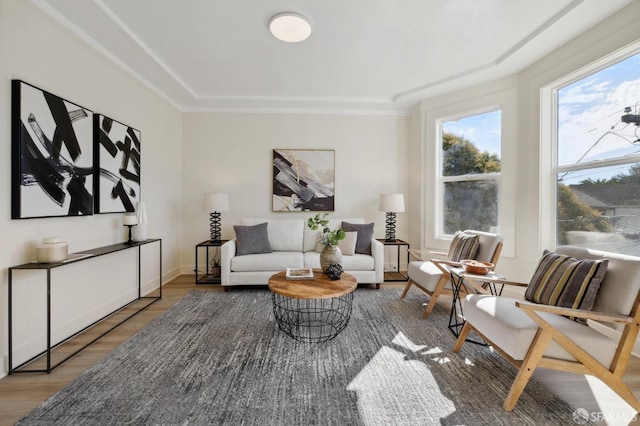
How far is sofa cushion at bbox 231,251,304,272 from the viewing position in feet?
11.7

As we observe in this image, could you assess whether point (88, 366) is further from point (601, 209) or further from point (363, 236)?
point (601, 209)

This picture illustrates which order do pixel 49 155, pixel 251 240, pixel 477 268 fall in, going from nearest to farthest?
pixel 49 155 < pixel 477 268 < pixel 251 240

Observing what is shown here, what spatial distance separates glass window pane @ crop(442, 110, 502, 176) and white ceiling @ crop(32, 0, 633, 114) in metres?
0.54

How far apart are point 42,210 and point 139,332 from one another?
1254mm

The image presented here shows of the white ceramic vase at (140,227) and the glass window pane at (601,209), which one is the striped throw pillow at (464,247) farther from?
the white ceramic vase at (140,227)

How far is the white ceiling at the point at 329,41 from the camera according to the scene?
86.7 inches

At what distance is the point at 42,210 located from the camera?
206cm

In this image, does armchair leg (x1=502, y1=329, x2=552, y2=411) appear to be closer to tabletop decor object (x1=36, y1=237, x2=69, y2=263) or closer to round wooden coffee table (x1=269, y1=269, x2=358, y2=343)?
round wooden coffee table (x1=269, y1=269, x2=358, y2=343)

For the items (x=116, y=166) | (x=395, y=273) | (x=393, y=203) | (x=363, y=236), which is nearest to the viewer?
(x=116, y=166)

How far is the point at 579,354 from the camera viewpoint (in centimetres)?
150

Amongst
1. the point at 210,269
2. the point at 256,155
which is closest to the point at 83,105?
the point at 256,155

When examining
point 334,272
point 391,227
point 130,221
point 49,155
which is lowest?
point 334,272

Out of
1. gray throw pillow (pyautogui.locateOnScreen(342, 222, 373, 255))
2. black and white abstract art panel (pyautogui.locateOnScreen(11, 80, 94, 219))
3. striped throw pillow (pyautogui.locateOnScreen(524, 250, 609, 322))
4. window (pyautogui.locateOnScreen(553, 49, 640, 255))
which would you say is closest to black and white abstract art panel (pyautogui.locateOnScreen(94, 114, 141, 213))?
black and white abstract art panel (pyautogui.locateOnScreen(11, 80, 94, 219))

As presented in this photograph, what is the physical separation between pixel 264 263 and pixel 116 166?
197cm
